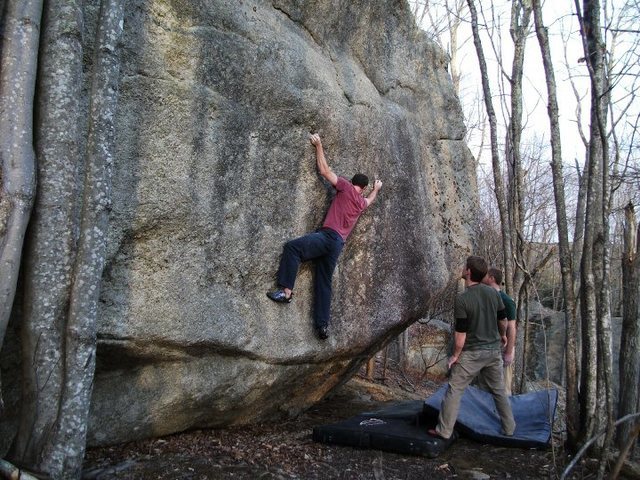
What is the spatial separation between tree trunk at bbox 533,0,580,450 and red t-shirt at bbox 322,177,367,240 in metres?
2.31

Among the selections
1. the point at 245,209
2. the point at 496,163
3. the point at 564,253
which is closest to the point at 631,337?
the point at 564,253

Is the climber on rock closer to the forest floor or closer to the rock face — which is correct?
the rock face

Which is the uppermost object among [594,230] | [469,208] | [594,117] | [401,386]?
[594,117]

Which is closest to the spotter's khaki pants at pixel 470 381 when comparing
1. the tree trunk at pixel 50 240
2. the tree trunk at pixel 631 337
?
the tree trunk at pixel 631 337

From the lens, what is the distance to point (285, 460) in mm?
5512

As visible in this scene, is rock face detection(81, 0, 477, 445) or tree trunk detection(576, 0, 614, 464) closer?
rock face detection(81, 0, 477, 445)

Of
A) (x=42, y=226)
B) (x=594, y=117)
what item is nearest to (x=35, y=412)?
(x=42, y=226)

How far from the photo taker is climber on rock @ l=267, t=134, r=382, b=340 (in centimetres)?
621

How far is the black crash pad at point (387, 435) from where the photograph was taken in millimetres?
5781

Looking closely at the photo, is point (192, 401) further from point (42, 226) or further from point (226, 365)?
point (42, 226)

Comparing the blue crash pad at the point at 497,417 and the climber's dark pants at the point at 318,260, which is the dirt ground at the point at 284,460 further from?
the climber's dark pants at the point at 318,260

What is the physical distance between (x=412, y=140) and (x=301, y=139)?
2.17 meters

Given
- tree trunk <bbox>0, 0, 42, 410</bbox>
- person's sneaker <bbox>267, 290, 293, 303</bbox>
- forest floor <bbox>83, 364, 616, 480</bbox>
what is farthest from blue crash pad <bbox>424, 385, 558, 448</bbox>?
tree trunk <bbox>0, 0, 42, 410</bbox>

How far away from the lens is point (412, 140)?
7.93 m
